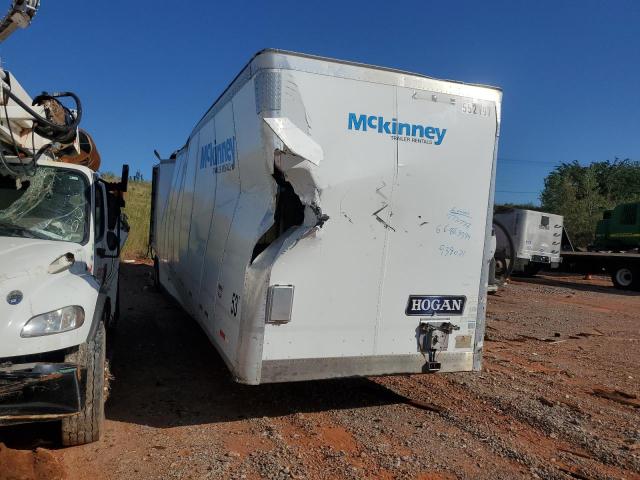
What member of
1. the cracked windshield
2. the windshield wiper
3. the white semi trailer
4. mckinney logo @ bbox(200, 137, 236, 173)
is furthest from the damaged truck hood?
mckinney logo @ bbox(200, 137, 236, 173)

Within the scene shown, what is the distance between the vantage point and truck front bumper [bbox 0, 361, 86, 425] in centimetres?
324

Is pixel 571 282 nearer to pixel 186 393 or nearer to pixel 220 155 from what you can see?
pixel 220 155

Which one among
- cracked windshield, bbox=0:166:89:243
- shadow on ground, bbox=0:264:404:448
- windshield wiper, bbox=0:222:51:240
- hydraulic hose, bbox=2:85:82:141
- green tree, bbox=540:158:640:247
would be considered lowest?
shadow on ground, bbox=0:264:404:448

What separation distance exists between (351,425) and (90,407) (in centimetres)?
220

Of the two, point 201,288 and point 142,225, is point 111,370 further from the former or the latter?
point 142,225

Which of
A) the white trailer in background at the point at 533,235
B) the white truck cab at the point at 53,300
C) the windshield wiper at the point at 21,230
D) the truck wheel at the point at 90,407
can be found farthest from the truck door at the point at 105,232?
the white trailer in background at the point at 533,235

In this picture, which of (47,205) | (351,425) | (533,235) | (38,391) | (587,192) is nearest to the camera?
(38,391)

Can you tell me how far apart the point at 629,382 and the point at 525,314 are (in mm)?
5672

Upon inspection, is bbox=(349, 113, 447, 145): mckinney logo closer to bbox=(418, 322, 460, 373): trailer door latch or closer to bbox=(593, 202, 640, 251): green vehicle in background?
bbox=(418, 322, 460, 373): trailer door latch

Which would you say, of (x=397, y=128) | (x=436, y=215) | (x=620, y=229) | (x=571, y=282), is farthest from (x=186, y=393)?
(x=620, y=229)

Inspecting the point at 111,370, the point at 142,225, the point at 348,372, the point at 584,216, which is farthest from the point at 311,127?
the point at 584,216

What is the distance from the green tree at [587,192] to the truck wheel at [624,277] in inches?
488

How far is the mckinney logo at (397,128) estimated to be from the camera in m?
4.39

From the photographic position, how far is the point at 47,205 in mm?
4793
